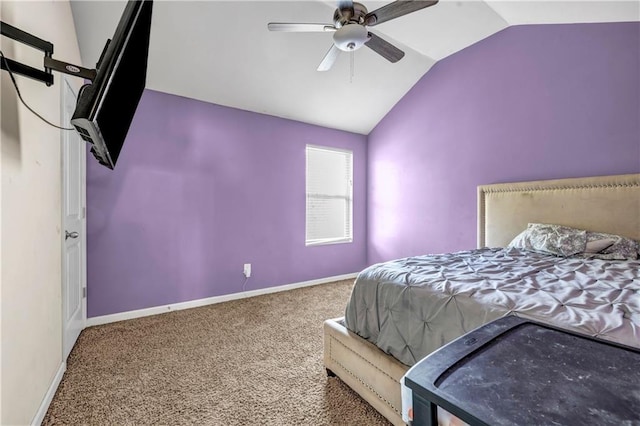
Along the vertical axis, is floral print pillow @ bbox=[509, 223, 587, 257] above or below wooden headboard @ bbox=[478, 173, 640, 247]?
below

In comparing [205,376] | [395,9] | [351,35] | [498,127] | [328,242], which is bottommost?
[205,376]

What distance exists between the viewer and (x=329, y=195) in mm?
4285

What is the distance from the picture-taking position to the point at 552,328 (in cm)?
86

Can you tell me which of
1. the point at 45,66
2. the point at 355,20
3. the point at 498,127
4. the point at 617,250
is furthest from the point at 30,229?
the point at 498,127

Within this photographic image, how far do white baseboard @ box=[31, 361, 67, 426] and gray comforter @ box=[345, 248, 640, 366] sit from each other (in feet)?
5.35

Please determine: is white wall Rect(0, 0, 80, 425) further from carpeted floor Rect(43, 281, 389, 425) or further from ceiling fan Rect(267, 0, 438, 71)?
ceiling fan Rect(267, 0, 438, 71)

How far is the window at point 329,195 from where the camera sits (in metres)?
4.09

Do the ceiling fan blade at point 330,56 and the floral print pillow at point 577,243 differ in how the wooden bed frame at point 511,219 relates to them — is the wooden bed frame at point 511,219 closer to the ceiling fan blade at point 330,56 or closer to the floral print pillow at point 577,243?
the floral print pillow at point 577,243

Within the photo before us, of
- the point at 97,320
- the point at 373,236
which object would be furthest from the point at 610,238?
the point at 97,320

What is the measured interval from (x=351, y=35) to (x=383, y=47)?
486 mm

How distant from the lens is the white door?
195 centimetres

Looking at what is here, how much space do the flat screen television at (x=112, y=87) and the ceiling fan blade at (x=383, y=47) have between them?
1.46m

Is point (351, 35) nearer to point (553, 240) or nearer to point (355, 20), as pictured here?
point (355, 20)

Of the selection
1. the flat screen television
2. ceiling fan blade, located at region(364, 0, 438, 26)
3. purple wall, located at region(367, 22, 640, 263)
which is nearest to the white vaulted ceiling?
purple wall, located at region(367, 22, 640, 263)
